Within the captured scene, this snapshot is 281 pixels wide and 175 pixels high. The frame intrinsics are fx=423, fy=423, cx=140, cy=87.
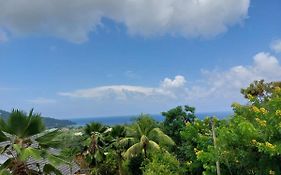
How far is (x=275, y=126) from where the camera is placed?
30.0 feet

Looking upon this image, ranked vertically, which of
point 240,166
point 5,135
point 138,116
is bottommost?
point 240,166

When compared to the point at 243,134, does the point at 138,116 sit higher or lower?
higher

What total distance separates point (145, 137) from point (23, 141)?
54.8 ft

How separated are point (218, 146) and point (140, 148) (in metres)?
16.3

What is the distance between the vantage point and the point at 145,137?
1045 inches

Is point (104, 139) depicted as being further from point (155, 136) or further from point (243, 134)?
point (243, 134)

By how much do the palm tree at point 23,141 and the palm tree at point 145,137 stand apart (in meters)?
15.6

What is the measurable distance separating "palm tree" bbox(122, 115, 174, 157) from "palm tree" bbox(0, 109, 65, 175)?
1559 cm

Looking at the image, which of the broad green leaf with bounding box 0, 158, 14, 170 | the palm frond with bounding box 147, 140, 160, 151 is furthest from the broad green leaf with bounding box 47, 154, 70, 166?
the palm frond with bounding box 147, 140, 160, 151

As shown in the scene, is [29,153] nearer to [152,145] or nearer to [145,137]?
[152,145]

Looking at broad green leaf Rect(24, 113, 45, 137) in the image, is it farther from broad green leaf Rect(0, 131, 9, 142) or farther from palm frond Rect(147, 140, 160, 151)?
palm frond Rect(147, 140, 160, 151)

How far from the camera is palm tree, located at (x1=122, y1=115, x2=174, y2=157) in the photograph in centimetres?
2603

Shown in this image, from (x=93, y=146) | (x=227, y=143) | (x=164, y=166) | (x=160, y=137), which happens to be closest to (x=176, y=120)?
(x=160, y=137)

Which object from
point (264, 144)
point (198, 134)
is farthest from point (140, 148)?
point (264, 144)
